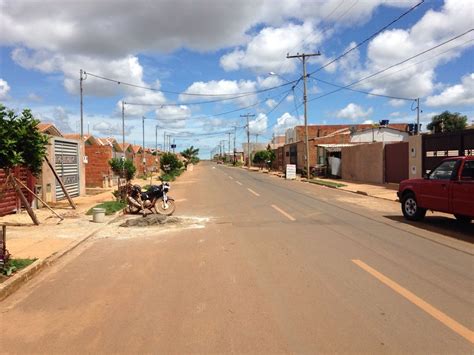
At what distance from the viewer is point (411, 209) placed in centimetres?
1315

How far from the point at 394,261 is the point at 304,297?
8.67 ft

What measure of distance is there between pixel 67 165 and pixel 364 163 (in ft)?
67.8

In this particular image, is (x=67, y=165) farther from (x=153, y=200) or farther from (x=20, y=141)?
(x=20, y=141)

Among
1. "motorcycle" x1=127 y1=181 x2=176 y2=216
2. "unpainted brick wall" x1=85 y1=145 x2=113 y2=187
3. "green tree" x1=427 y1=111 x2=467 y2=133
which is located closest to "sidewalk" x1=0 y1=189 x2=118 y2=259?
"motorcycle" x1=127 y1=181 x2=176 y2=216

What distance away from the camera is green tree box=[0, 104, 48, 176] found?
1168 cm

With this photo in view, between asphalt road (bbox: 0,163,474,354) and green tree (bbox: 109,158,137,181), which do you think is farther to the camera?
green tree (bbox: 109,158,137,181)

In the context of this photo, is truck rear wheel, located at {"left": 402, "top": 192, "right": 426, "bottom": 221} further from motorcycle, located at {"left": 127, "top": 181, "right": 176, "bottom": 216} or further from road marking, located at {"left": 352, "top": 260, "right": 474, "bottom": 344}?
motorcycle, located at {"left": 127, "top": 181, "right": 176, "bottom": 216}

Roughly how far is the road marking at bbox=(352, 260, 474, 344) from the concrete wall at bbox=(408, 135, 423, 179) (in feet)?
60.7

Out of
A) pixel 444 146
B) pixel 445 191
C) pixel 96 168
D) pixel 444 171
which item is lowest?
pixel 445 191

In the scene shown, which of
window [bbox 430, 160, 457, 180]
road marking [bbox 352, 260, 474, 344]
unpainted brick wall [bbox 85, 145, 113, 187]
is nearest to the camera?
road marking [bbox 352, 260, 474, 344]

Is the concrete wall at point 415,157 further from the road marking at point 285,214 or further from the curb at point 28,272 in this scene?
the curb at point 28,272

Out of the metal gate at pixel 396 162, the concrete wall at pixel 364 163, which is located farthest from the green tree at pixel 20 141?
the concrete wall at pixel 364 163

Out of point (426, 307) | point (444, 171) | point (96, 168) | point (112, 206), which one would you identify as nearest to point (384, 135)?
point (96, 168)

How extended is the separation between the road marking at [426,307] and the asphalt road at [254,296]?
0.02m
